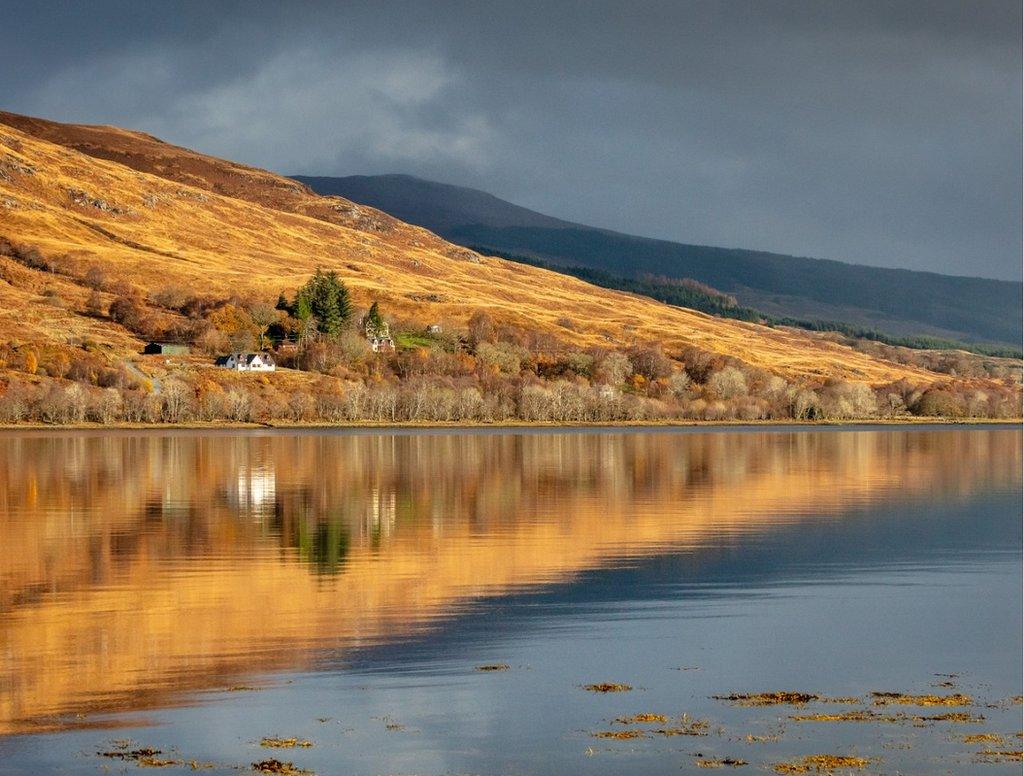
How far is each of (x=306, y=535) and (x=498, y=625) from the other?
18.6 meters

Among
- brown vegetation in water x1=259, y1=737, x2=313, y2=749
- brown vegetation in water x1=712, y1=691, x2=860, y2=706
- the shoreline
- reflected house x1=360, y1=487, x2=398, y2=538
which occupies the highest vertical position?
reflected house x1=360, y1=487, x2=398, y2=538

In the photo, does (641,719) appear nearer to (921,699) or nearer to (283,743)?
(921,699)

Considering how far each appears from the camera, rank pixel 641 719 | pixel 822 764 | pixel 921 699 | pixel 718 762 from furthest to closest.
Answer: pixel 921 699, pixel 641 719, pixel 718 762, pixel 822 764

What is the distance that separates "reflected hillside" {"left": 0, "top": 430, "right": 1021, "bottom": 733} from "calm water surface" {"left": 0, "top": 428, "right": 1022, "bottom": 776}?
167 millimetres

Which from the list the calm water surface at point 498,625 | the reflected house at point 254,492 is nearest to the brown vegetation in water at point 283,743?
the calm water surface at point 498,625

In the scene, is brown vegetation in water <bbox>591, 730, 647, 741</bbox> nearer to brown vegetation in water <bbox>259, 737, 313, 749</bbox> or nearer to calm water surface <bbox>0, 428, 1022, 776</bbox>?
calm water surface <bbox>0, 428, 1022, 776</bbox>

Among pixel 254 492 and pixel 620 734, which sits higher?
pixel 254 492

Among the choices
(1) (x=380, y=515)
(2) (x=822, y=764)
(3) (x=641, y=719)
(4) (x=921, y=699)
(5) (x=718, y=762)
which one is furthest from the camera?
(1) (x=380, y=515)

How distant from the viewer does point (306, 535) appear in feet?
156

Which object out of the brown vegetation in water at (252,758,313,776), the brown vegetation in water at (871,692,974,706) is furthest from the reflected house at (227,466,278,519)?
the brown vegetation in water at (252,758,313,776)

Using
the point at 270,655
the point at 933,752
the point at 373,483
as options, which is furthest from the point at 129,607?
the point at 373,483

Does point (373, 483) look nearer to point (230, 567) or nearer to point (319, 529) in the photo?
point (319, 529)

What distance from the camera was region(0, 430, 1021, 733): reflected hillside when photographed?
1076 inches

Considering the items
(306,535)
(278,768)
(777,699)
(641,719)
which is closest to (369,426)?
(306,535)
